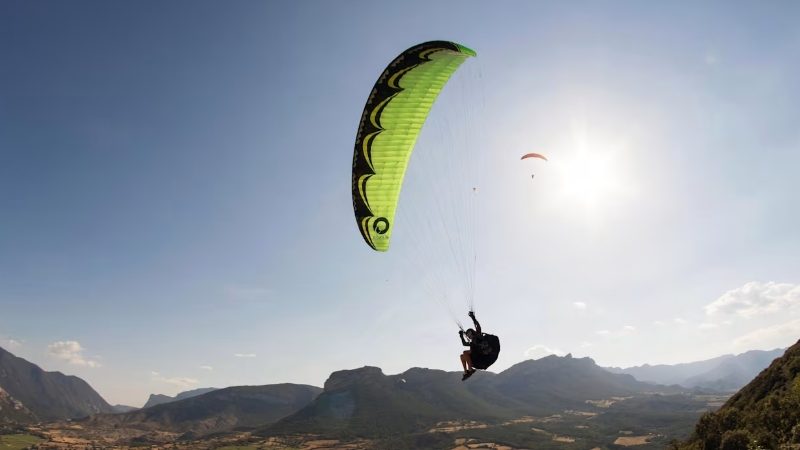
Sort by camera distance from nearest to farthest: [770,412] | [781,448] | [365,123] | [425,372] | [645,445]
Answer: [781,448]
[365,123]
[770,412]
[645,445]
[425,372]

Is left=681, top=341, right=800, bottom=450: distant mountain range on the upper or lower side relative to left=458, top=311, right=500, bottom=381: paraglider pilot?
lower

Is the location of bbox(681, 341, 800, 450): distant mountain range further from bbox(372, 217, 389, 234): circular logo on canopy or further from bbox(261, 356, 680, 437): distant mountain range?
bbox(261, 356, 680, 437): distant mountain range

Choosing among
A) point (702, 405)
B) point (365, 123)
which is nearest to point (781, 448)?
point (365, 123)

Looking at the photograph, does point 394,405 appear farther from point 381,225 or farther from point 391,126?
point 391,126

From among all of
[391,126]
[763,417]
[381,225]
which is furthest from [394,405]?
[391,126]

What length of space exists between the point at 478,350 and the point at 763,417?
13.5 meters

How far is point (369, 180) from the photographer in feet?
50.6

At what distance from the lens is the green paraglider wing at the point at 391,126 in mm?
14172

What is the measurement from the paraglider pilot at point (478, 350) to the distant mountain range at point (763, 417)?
8.97 metres

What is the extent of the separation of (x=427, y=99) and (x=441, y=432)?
Result: 118 meters

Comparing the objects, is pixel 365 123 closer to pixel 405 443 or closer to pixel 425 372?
pixel 405 443

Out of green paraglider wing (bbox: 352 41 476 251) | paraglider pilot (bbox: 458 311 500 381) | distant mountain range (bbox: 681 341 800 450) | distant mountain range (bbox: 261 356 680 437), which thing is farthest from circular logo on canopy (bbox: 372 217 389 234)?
distant mountain range (bbox: 261 356 680 437)

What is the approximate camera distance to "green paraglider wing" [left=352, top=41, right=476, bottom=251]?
14172 millimetres

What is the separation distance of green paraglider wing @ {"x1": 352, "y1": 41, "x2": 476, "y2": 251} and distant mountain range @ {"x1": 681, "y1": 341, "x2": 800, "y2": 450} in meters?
14.4
